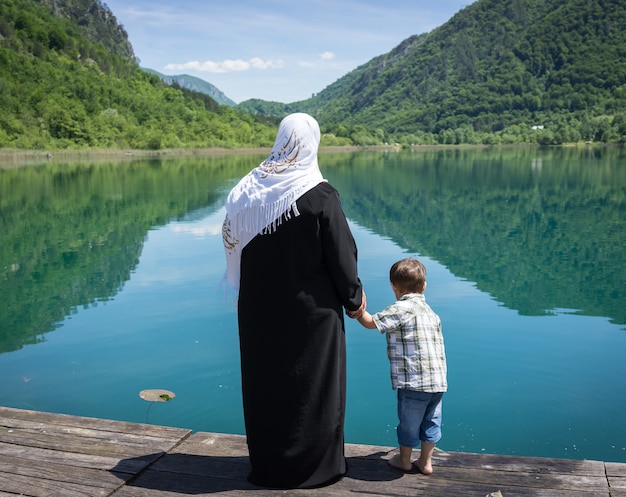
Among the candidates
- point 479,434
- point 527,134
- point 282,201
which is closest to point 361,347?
point 479,434

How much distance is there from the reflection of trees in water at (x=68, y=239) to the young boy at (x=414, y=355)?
257 inches

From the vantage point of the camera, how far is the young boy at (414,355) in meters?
A: 3.00

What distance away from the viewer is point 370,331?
27.1 feet

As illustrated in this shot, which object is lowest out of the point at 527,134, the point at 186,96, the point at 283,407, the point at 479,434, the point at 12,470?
the point at 479,434

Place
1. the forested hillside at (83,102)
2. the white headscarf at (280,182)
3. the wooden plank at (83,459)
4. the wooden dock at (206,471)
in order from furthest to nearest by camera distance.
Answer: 1. the forested hillside at (83,102)
2. the wooden plank at (83,459)
3. the wooden dock at (206,471)
4. the white headscarf at (280,182)

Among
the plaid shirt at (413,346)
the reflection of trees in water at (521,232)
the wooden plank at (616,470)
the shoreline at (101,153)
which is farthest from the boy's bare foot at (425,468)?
the shoreline at (101,153)

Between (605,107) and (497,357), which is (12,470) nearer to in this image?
(497,357)

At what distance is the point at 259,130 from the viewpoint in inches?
5340

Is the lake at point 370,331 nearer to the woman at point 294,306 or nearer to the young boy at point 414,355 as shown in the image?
the woman at point 294,306

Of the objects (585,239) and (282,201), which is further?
(585,239)

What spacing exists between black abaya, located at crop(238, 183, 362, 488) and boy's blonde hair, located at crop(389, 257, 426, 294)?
0.25 meters

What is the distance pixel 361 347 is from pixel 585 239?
10327 mm

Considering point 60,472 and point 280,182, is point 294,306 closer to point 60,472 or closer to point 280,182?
point 280,182

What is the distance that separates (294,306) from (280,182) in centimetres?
58
